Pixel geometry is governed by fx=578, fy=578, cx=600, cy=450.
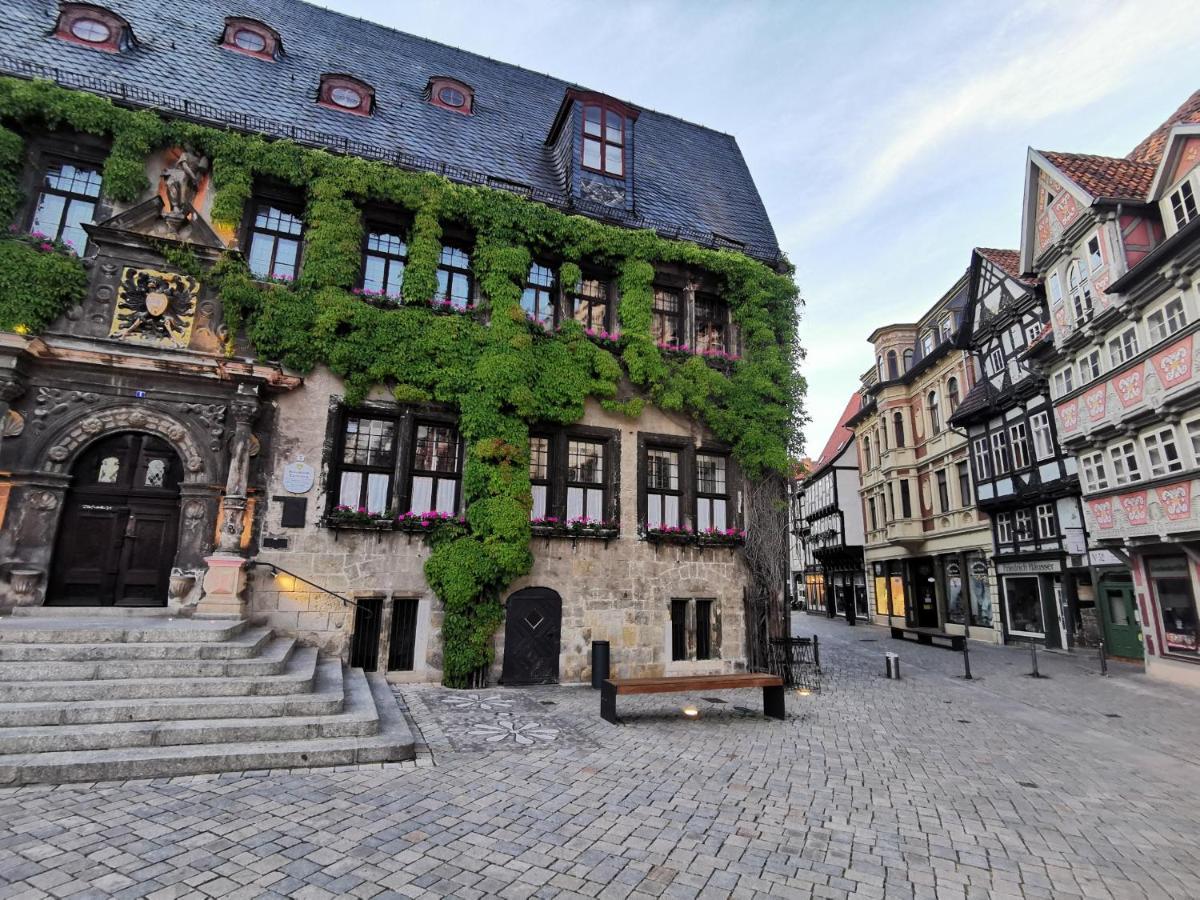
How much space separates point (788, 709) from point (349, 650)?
315 inches

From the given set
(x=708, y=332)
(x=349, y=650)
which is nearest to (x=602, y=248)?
(x=708, y=332)

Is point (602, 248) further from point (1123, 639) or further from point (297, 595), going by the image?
point (1123, 639)

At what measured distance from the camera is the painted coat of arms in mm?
10328

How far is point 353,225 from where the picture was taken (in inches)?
469

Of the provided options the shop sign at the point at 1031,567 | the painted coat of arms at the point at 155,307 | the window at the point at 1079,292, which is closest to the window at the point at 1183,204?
the window at the point at 1079,292

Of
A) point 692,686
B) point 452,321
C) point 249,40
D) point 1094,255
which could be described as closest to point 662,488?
point 692,686

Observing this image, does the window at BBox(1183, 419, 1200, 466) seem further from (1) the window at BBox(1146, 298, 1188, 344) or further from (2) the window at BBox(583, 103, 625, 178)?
(2) the window at BBox(583, 103, 625, 178)

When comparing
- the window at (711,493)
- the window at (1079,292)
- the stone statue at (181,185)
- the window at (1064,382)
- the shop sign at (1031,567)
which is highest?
the window at (1079,292)

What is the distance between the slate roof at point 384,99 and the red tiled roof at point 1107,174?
9130mm

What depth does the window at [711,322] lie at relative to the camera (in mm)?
15070

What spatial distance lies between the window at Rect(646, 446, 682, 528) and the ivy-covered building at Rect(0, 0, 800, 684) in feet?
0.19

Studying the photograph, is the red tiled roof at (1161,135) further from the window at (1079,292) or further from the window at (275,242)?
the window at (275,242)

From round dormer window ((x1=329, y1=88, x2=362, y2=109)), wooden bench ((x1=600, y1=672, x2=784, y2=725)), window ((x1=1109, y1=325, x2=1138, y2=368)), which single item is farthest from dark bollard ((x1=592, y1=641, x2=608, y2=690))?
window ((x1=1109, y1=325, x2=1138, y2=368))

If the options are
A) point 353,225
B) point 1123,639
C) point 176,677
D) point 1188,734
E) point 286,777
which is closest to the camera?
point 286,777
